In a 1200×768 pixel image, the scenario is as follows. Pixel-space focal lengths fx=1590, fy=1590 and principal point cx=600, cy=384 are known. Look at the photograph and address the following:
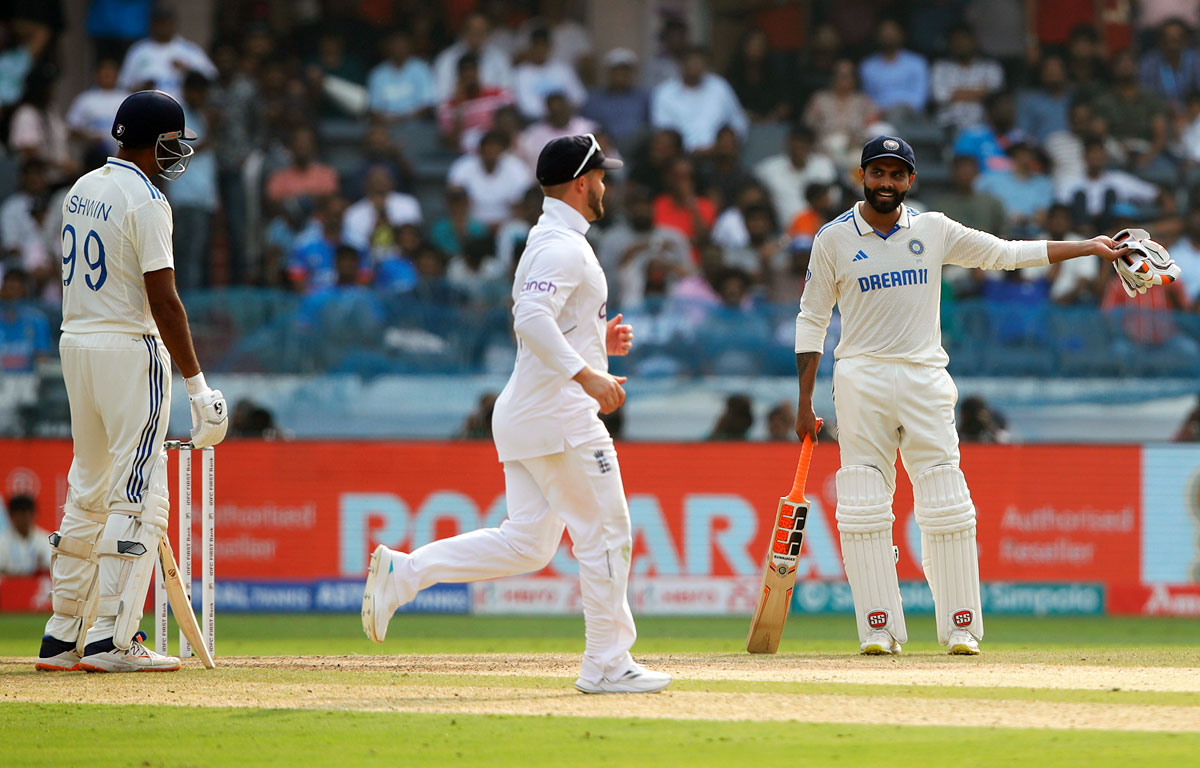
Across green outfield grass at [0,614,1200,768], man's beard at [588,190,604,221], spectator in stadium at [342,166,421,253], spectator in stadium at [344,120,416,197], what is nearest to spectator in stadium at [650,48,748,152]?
spectator in stadium at [344,120,416,197]

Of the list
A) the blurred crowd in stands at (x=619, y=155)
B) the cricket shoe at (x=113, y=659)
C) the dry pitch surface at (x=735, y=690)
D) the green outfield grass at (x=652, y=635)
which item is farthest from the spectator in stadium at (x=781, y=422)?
the cricket shoe at (x=113, y=659)

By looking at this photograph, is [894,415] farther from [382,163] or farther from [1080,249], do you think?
[382,163]

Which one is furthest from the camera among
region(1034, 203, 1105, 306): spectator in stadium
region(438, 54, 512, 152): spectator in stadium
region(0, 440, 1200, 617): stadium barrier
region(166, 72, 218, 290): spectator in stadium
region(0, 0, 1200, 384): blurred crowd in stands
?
region(438, 54, 512, 152): spectator in stadium

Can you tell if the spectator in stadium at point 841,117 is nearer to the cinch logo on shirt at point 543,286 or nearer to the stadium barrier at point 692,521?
the stadium barrier at point 692,521

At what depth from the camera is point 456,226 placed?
1545 cm

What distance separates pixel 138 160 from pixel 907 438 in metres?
3.79

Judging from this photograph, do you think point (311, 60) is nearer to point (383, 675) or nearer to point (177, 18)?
point (177, 18)

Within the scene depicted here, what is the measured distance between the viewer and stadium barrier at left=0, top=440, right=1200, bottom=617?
492 inches

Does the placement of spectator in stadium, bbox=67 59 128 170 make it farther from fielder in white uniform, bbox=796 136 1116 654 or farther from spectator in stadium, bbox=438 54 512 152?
fielder in white uniform, bbox=796 136 1116 654

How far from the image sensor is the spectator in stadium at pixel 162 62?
16266 millimetres

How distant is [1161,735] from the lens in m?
5.37

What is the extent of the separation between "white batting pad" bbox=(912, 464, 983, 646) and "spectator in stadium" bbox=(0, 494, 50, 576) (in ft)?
25.5

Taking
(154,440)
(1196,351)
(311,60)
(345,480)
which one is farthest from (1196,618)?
(311,60)

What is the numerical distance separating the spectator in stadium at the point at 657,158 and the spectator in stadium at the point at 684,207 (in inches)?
4.7
